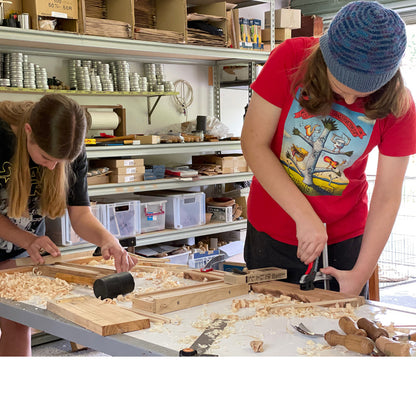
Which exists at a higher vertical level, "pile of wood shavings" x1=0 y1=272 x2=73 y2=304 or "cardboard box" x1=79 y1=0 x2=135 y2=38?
"cardboard box" x1=79 y1=0 x2=135 y2=38

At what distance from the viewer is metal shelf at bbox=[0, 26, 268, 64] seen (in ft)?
11.8

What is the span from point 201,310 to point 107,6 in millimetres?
3347

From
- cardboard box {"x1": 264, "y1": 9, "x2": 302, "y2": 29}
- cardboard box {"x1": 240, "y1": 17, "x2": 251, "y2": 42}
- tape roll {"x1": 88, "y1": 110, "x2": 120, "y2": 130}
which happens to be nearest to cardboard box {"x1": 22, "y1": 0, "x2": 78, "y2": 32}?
tape roll {"x1": 88, "y1": 110, "x2": 120, "y2": 130}

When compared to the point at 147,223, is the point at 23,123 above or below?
above

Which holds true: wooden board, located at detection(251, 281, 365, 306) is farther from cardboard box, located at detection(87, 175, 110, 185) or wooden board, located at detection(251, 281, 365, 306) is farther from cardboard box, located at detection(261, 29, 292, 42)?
cardboard box, located at detection(261, 29, 292, 42)

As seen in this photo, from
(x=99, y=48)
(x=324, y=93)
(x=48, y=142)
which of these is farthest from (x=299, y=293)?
(x=99, y=48)

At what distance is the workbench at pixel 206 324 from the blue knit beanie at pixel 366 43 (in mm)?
615

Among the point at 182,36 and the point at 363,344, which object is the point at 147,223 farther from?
the point at 363,344

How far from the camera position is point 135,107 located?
15.5ft

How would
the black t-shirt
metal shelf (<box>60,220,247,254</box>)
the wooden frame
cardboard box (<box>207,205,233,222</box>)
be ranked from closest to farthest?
the black t-shirt, the wooden frame, metal shelf (<box>60,220,247,254</box>), cardboard box (<box>207,205,233,222</box>)

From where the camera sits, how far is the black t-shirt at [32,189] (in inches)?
80.2

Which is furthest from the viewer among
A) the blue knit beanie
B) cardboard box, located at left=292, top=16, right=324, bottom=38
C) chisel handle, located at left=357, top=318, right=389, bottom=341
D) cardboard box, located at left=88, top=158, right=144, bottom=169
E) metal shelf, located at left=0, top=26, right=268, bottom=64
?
cardboard box, located at left=292, top=16, right=324, bottom=38

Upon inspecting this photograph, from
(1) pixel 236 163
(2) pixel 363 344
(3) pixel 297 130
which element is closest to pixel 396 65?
(3) pixel 297 130

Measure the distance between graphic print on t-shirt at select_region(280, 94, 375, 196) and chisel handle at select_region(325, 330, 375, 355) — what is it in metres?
0.65
